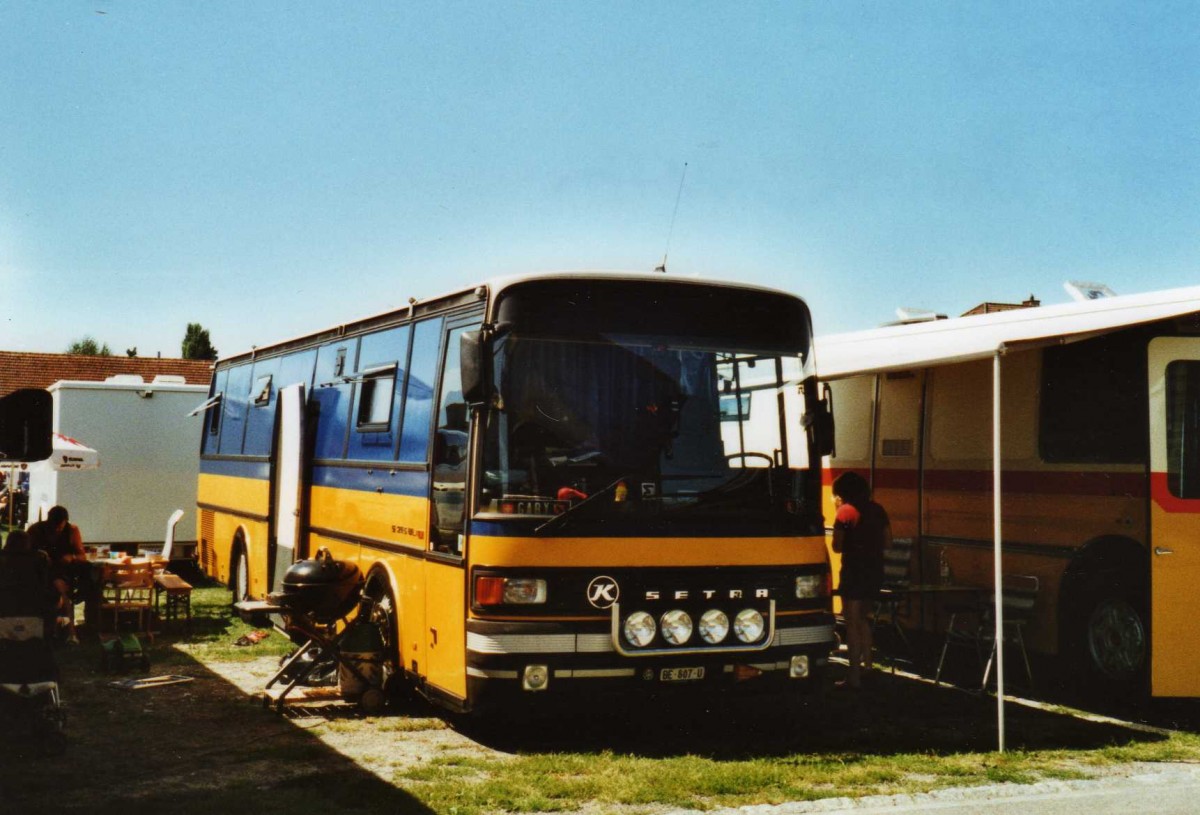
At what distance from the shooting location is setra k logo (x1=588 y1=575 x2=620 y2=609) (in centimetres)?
775

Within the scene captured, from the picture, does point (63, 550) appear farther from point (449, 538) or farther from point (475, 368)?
point (475, 368)

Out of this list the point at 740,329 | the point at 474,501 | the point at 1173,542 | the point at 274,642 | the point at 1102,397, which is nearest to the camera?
the point at 474,501

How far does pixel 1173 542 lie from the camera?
30.8ft

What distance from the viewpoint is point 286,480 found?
1241cm

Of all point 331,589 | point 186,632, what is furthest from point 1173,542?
point 186,632

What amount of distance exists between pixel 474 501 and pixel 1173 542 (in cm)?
531

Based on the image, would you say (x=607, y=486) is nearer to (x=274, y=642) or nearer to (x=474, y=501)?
(x=474, y=501)

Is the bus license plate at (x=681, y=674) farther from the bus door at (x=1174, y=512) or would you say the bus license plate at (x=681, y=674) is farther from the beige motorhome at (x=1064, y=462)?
the bus door at (x=1174, y=512)

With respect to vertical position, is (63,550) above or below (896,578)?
above

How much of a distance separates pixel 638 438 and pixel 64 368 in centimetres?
5218

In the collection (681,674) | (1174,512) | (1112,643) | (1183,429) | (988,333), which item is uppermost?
(988,333)

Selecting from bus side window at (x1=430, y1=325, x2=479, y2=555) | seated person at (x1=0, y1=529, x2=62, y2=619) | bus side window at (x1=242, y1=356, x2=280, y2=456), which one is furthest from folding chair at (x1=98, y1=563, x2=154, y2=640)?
bus side window at (x1=430, y1=325, x2=479, y2=555)

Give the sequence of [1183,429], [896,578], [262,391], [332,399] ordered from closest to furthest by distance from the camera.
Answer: [1183,429], [332,399], [896,578], [262,391]

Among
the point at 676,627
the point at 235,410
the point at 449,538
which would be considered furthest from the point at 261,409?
the point at 676,627
